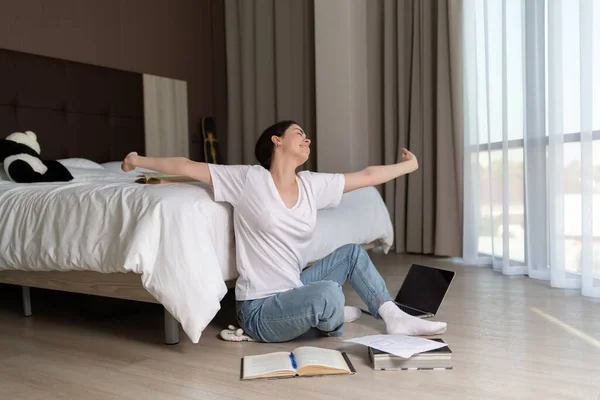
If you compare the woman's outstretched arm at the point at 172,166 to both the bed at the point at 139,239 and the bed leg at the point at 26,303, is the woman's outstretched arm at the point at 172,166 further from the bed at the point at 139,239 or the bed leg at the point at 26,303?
the bed leg at the point at 26,303

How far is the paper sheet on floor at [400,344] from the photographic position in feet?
6.03

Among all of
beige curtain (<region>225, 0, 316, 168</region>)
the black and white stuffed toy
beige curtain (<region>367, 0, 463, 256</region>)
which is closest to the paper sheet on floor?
the black and white stuffed toy

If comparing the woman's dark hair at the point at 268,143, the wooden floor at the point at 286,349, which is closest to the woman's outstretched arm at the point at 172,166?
the woman's dark hair at the point at 268,143

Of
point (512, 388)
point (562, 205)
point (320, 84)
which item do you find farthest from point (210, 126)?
point (512, 388)

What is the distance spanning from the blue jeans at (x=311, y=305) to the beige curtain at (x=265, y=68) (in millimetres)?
2542

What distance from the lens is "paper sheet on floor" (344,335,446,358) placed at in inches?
72.3

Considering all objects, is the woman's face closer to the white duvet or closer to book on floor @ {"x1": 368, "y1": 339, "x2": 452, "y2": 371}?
the white duvet

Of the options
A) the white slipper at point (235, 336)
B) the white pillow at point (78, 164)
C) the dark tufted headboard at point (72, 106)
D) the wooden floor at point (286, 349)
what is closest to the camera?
the wooden floor at point (286, 349)

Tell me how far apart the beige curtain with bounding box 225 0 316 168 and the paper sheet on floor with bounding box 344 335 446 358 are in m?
2.95

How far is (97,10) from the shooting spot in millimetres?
4297

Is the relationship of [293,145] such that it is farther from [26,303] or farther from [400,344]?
[26,303]

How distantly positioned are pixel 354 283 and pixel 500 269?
162 cm

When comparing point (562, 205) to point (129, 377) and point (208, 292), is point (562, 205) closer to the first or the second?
point (208, 292)

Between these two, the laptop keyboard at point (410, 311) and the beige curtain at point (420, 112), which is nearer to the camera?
the laptop keyboard at point (410, 311)
